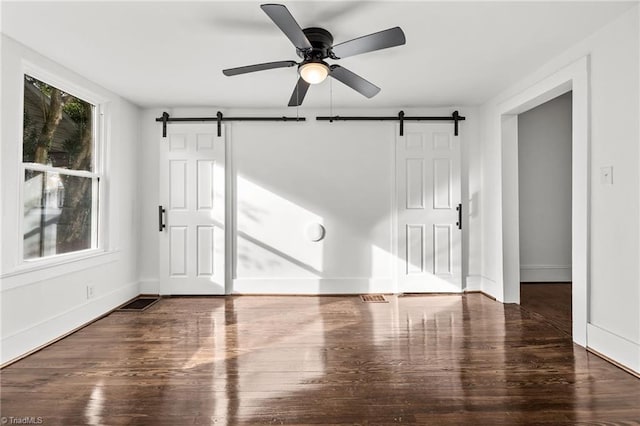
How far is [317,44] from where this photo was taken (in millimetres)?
2488

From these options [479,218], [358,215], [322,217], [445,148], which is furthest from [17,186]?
[479,218]

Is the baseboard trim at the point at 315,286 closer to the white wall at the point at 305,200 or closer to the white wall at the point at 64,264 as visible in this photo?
the white wall at the point at 305,200

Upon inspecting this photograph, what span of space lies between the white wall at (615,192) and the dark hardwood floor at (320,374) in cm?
28

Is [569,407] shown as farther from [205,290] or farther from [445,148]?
[205,290]

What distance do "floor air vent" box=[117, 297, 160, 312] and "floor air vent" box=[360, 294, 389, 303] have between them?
2569 millimetres

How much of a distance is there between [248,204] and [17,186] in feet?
7.61

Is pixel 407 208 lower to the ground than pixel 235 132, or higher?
lower

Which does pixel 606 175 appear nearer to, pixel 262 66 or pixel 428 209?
pixel 428 209

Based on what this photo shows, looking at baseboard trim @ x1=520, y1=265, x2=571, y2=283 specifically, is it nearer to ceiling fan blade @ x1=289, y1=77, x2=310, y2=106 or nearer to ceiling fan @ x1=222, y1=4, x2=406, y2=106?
ceiling fan @ x1=222, y1=4, x2=406, y2=106

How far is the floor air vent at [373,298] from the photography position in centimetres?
414

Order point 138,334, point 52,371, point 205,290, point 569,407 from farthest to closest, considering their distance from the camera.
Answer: point 205,290 → point 138,334 → point 52,371 → point 569,407

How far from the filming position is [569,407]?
1.91 metres

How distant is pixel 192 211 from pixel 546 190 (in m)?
4.90

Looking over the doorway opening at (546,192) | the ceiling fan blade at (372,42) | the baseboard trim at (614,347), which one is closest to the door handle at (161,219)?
the ceiling fan blade at (372,42)
